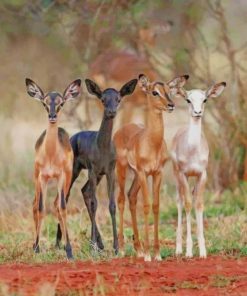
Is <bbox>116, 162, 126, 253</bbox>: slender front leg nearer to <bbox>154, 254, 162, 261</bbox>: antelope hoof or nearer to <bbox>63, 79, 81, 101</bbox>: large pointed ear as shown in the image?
<bbox>154, 254, 162, 261</bbox>: antelope hoof

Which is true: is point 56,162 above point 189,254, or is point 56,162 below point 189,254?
above

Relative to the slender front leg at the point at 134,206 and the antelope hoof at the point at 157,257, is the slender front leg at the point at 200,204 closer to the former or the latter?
the antelope hoof at the point at 157,257

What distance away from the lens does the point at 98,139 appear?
11211 mm

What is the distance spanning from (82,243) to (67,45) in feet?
27.1

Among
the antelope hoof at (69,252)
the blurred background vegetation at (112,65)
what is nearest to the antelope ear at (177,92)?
the antelope hoof at (69,252)

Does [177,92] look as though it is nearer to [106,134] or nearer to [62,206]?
[106,134]

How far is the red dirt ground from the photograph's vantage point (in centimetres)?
895

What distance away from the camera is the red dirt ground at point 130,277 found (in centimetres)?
895

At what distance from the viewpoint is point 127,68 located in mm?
18359

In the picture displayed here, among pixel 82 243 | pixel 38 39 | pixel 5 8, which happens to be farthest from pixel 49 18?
pixel 82 243

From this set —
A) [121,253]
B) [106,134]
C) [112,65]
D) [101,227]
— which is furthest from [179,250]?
[112,65]

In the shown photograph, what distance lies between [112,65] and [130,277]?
Answer: 912 cm

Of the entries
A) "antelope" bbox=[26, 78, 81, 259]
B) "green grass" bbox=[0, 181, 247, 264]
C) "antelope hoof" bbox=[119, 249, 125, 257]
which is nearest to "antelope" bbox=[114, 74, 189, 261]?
"antelope hoof" bbox=[119, 249, 125, 257]

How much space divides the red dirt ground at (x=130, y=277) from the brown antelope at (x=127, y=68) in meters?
8.07
